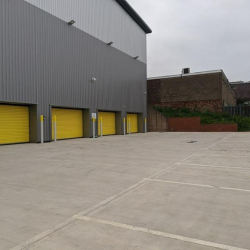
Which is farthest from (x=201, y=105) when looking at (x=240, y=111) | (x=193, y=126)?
(x=193, y=126)

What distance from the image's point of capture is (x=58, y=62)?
53.1 feet

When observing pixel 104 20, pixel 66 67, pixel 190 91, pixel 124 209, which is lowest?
pixel 124 209

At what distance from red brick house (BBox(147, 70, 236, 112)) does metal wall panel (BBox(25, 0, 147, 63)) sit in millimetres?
6141

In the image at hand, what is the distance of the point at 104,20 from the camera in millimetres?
20938

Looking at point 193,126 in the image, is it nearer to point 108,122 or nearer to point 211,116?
point 211,116

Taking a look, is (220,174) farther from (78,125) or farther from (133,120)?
(133,120)

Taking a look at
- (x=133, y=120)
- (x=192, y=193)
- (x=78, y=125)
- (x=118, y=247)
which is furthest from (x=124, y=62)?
(x=118, y=247)

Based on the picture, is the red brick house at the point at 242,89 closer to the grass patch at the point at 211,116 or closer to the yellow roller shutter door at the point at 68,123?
the grass patch at the point at 211,116

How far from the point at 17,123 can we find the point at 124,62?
12.7m

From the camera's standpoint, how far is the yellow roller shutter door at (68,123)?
17.0 meters

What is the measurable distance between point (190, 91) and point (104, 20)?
1513cm

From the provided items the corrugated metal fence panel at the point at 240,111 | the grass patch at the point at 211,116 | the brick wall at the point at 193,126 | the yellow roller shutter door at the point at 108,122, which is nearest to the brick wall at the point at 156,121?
the brick wall at the point at 193,126

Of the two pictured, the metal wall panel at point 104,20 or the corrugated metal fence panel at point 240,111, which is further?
the corrugated metal fence panel at point 240,111

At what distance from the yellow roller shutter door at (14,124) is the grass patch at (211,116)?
17901 mm
